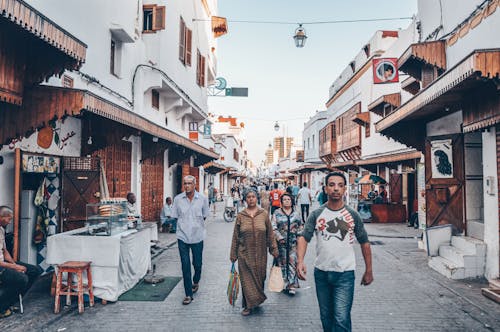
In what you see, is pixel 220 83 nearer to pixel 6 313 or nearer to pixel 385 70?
pixel 385 70

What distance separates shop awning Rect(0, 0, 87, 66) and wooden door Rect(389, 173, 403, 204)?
51.2 ft

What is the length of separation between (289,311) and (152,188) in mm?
10176

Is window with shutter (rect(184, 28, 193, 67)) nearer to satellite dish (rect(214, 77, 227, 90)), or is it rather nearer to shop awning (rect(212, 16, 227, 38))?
shop awning (rect(212, 16, 227, 38))

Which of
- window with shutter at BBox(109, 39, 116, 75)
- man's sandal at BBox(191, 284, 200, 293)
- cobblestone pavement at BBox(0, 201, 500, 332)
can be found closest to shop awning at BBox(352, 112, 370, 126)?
window with shutter at BBox(109, 39, 116, 75)

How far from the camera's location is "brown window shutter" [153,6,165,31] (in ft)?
42.8

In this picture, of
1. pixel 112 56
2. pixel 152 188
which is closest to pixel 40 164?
pixel 112 56

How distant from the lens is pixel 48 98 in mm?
5996

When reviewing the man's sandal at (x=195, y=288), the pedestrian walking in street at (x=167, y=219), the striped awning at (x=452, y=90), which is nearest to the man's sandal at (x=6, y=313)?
the man's sandal at (x=195, y=288)

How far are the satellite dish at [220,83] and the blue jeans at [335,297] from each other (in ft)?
78.2

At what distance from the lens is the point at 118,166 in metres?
11.6

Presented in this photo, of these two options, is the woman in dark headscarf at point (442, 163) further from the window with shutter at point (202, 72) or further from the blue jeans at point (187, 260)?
the window with shutter at point (202, 72)

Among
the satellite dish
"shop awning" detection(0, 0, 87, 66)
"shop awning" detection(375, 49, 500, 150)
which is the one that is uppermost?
the satellite dish

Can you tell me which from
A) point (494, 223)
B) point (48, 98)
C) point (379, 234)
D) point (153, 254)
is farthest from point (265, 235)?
point (379, 234)

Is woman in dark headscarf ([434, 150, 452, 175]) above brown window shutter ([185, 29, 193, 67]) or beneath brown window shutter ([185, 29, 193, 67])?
beneath
